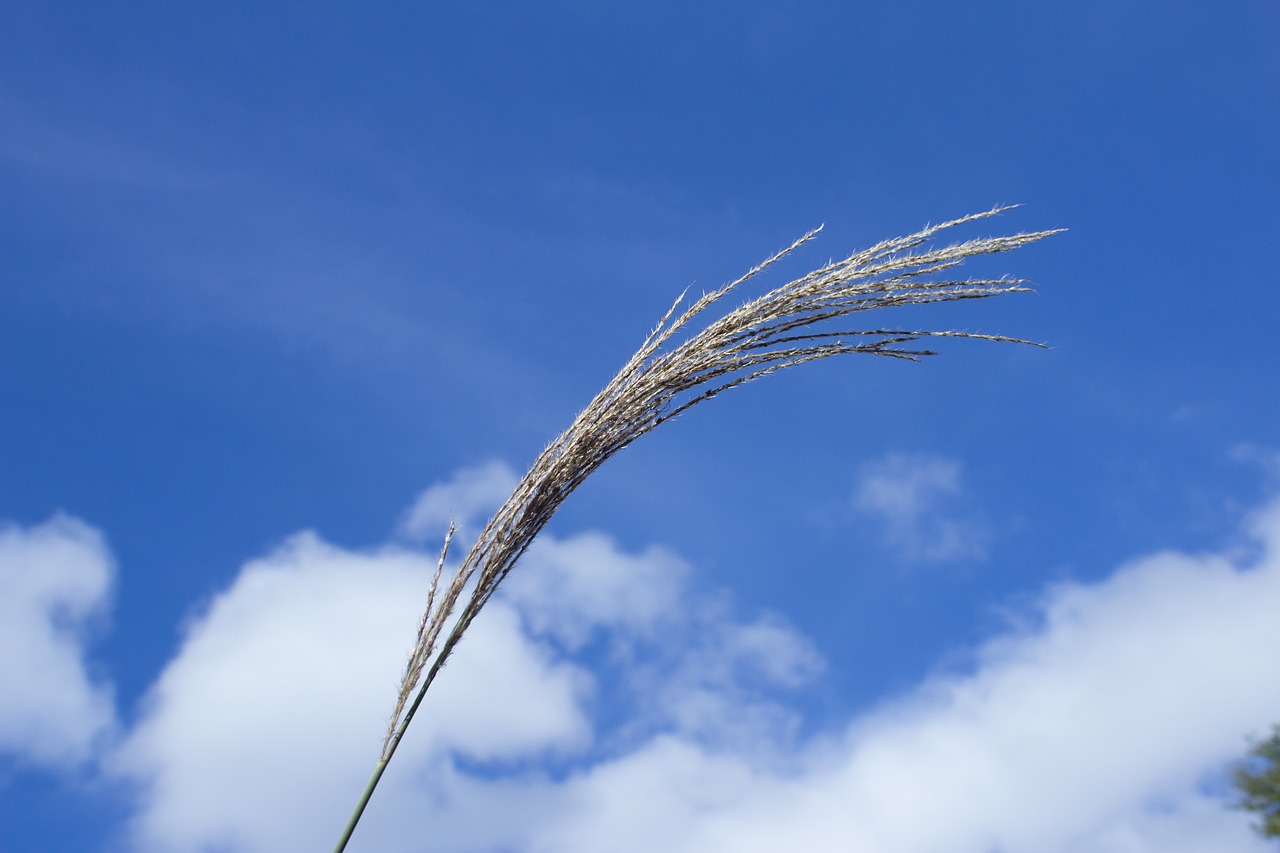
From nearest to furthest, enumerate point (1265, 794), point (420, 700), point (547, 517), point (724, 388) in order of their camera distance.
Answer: point (420, 700) < point (547, 517) < point (724, 388) < point (1265, 794)

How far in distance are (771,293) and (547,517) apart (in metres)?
0.78

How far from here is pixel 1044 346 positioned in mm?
2436

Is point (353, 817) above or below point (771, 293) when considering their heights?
below

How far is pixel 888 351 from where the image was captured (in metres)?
2.46

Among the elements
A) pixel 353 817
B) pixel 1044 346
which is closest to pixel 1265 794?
pixel 1044 346

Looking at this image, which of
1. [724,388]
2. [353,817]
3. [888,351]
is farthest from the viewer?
[888,351]

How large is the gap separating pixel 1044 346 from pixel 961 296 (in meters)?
0.26

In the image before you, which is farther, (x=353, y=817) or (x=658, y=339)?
(x=658, y=339)

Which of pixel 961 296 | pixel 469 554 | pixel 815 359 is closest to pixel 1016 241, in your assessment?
pixel 961 296

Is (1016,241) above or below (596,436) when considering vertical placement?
above

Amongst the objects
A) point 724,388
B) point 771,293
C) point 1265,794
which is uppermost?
point 1265,794

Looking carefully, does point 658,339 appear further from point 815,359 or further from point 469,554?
point 469,554

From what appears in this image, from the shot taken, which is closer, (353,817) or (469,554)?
(353,817)

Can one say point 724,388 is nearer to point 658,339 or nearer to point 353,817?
point 658,339
